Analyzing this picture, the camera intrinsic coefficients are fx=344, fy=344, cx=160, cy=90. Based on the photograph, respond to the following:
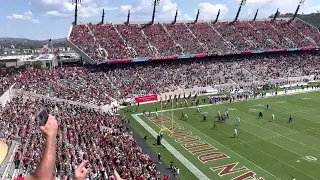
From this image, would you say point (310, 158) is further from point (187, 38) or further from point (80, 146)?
point (187, 38)

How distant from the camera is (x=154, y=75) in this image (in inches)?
1906

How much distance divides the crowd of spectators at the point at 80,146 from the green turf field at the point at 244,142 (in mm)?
2696

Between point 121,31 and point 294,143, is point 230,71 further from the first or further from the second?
point 294,143

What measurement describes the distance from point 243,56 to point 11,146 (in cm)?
4725

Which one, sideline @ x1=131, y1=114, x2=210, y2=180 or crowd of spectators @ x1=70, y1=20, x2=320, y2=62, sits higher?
crowd of spectators @ x1=70, y1=20, x2=320, y2=62

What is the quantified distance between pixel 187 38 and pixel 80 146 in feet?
135

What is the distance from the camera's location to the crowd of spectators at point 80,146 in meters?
16.6

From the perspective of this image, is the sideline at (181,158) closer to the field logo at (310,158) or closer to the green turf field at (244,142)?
the green turf field at (244,142)

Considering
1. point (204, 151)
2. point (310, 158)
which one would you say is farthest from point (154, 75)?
point (310, 158)

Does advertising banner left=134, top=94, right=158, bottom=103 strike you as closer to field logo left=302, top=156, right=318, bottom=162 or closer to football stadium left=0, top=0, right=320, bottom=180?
football stadium left=0, top=0, right=320, bottom=180

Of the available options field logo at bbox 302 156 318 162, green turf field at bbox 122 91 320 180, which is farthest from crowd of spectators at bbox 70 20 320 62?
field logo at bbox 302 156 318 162

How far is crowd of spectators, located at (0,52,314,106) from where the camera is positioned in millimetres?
37562

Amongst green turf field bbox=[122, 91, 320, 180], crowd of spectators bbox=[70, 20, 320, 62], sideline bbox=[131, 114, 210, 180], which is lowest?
sideline bbox=[131, 114, 210, 180]

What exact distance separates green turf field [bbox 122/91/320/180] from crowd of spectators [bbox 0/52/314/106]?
21.7ft
